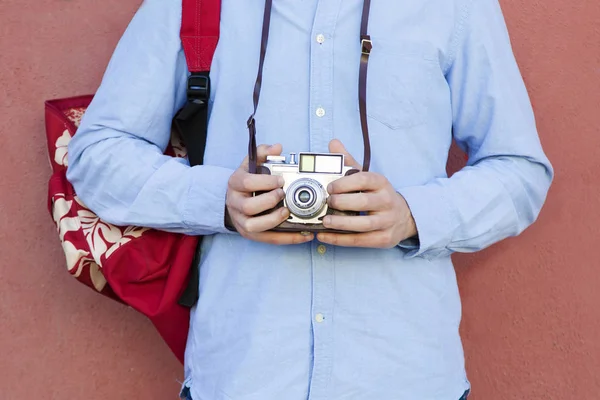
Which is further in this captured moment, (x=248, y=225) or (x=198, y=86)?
(x=198, y=86)

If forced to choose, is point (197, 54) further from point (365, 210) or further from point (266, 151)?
point (365, 210)

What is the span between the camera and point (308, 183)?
113 centimetres

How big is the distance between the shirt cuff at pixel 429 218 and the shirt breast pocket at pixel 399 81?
136mm

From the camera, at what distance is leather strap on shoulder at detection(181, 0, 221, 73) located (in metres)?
1.38

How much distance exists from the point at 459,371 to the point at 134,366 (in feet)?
2.46

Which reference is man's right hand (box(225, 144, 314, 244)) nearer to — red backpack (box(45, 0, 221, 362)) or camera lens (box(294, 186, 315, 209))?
camera lens (box(294, 186, 315, 209))

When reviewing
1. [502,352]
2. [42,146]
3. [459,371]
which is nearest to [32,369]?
[42,146]

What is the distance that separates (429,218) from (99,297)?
0.81 m

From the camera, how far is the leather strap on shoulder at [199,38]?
138cm

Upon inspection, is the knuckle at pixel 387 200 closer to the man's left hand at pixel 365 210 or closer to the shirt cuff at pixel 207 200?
the man's left hand at pixel 365 210

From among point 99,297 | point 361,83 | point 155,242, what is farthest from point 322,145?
point 99,297

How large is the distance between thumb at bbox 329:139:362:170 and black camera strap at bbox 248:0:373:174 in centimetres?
4

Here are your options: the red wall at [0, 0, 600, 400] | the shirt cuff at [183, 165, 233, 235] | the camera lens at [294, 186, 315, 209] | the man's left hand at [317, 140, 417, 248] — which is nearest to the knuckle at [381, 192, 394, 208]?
the man's left hand at [317, 140, 417, 248]

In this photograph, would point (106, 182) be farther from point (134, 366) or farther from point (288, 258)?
point (134, 366)
